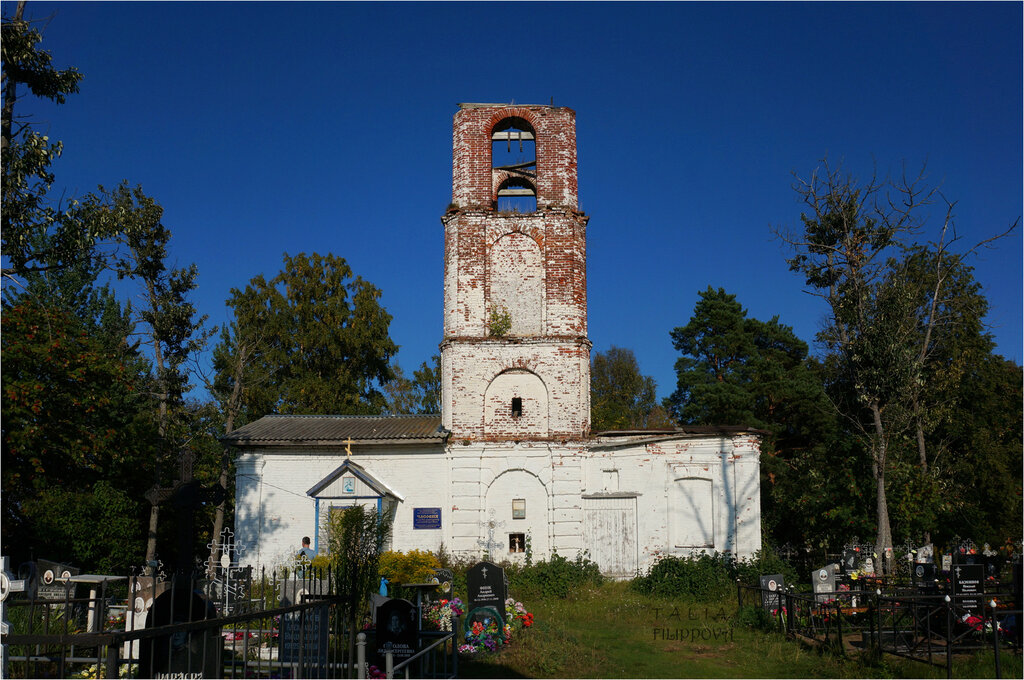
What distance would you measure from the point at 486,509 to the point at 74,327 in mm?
12726

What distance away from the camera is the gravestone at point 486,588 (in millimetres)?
14617

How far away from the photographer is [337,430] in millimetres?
24391

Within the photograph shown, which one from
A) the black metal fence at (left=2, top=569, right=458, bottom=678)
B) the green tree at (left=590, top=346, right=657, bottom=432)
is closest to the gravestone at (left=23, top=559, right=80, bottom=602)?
the black metal fence at (left=2, top=569, right=458, bottom=678)

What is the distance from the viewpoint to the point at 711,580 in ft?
69.2

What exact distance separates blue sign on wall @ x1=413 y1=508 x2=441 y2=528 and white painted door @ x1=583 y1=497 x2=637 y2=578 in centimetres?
408

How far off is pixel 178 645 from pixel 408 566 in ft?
42.4

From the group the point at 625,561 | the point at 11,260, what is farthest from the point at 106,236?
the point at 625,561

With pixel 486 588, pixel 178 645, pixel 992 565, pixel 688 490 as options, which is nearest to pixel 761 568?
pixel 688 490

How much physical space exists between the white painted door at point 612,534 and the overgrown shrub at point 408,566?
435 cm

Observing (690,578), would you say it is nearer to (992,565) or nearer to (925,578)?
(925,578)

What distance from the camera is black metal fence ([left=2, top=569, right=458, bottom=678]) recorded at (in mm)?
7199

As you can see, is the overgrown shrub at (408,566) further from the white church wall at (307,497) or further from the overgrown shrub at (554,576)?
the overgrown shrub at (554,576)

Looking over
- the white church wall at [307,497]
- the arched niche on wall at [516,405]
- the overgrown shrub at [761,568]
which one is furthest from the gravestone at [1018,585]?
the white church wall at [307,497]

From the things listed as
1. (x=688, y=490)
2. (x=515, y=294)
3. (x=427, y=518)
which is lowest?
A: (x=427, y=518)
